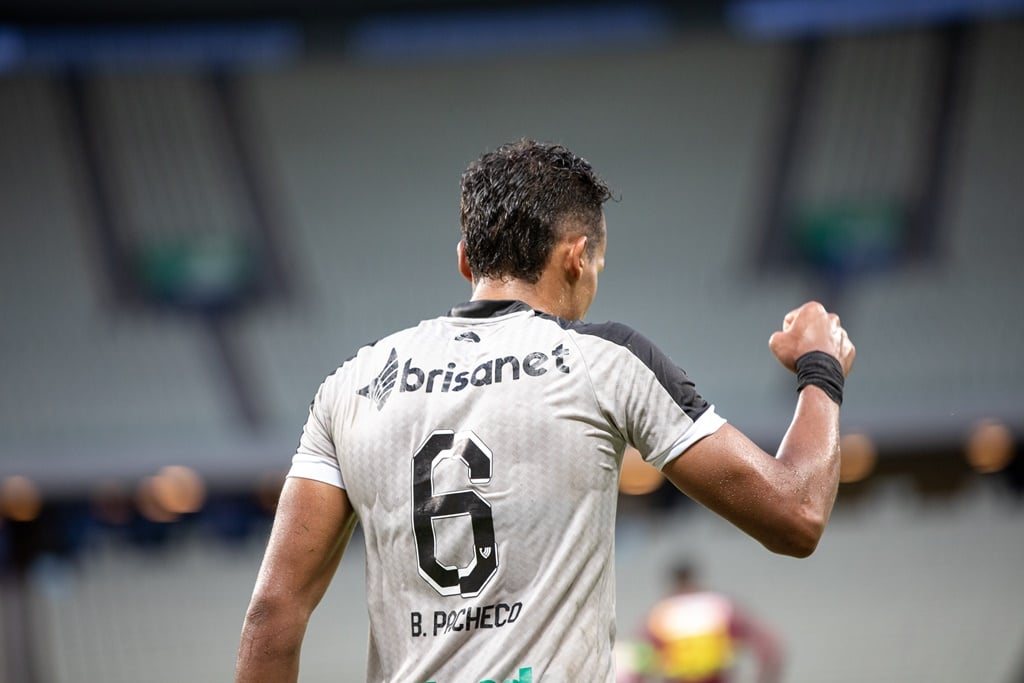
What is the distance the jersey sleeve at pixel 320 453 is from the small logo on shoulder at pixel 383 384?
0.30 feet

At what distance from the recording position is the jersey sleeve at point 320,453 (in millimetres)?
1884

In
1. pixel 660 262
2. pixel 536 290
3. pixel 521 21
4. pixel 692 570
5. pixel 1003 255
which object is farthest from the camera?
pixel 521 21

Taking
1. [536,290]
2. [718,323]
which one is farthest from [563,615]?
[718,323]

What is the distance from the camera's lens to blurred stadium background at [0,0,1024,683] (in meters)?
14.0

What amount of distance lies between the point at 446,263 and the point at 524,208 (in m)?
13.8

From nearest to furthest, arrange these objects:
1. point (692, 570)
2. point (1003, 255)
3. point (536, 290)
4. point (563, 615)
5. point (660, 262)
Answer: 1. point (563, 615)
2. point (536, 290)
3. point (692, 570)
4. point (1003, 255)
5. point (660, 262)

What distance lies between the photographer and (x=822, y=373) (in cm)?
183

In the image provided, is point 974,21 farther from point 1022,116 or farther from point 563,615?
point 563,615

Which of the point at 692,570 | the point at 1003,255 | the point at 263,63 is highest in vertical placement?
the point at 263,63

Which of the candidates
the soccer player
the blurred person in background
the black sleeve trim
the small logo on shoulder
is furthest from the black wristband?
the blurred person in background

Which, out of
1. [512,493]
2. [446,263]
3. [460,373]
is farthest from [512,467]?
[446,263]

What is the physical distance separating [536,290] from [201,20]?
630 inches

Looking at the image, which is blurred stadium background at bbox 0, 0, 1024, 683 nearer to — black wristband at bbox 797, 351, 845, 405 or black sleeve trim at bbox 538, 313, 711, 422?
black wristband at bbox 797, 351, 845, 405

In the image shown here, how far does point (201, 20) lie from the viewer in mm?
16469
